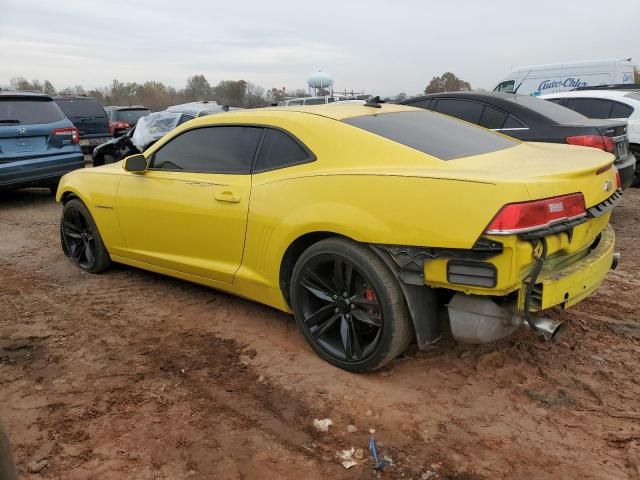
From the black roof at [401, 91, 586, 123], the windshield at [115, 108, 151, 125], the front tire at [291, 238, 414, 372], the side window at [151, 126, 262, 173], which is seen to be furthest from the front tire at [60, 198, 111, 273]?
the windshield at [115, 108, 151, 125]

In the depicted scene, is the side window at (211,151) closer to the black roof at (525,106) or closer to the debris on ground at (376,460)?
the debris on ground at (376,460)

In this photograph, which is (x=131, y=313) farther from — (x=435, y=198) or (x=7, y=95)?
(x=7, y=95)

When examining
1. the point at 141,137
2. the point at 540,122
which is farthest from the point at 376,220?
the point at 141,137

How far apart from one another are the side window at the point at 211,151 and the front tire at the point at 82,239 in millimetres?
1078

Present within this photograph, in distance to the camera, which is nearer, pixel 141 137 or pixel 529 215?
pixel 529 215

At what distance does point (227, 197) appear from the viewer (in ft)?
11.6

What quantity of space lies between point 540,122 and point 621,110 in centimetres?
303

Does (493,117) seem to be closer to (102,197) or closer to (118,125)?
(102,197)

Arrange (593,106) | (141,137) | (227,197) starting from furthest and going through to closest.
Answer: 1. (141,137)
2. (593,106)
3. (227,197)

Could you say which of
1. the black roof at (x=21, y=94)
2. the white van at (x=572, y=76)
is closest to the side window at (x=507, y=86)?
the white van at (x=572, y=76)

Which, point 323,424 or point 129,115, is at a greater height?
point 129,115

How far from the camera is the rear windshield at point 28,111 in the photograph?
779 cm

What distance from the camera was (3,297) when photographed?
178 inches

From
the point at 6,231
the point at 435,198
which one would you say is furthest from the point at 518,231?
the point at 6,231
